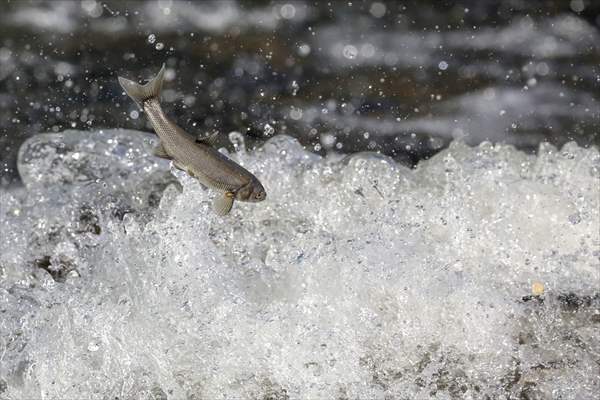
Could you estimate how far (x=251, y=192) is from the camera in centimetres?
307

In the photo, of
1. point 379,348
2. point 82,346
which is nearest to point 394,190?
point 379,348

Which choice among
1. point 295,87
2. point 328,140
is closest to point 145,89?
point 328,140

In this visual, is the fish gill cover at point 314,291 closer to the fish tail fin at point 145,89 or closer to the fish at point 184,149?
the fish at point 184,149

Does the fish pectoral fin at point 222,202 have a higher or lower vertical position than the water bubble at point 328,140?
higher

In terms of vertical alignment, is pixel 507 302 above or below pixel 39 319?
above

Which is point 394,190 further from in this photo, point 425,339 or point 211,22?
point 211,22

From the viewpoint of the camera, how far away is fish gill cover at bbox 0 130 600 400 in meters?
3.09

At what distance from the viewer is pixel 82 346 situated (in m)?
3.12

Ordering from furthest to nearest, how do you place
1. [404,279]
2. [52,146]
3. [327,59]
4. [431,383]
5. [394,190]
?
[327,59] → [52,146] → [394,190] → [404,279] → [431,383]

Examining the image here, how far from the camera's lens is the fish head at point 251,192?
120 inches

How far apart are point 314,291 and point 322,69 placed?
8.26 ft

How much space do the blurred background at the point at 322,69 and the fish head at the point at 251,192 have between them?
179cm

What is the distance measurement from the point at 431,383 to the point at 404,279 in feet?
1.24

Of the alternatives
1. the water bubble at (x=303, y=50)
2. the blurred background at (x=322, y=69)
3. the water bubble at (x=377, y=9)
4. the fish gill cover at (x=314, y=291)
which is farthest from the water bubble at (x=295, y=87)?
the fish gill cover at (x=314, y=291)
